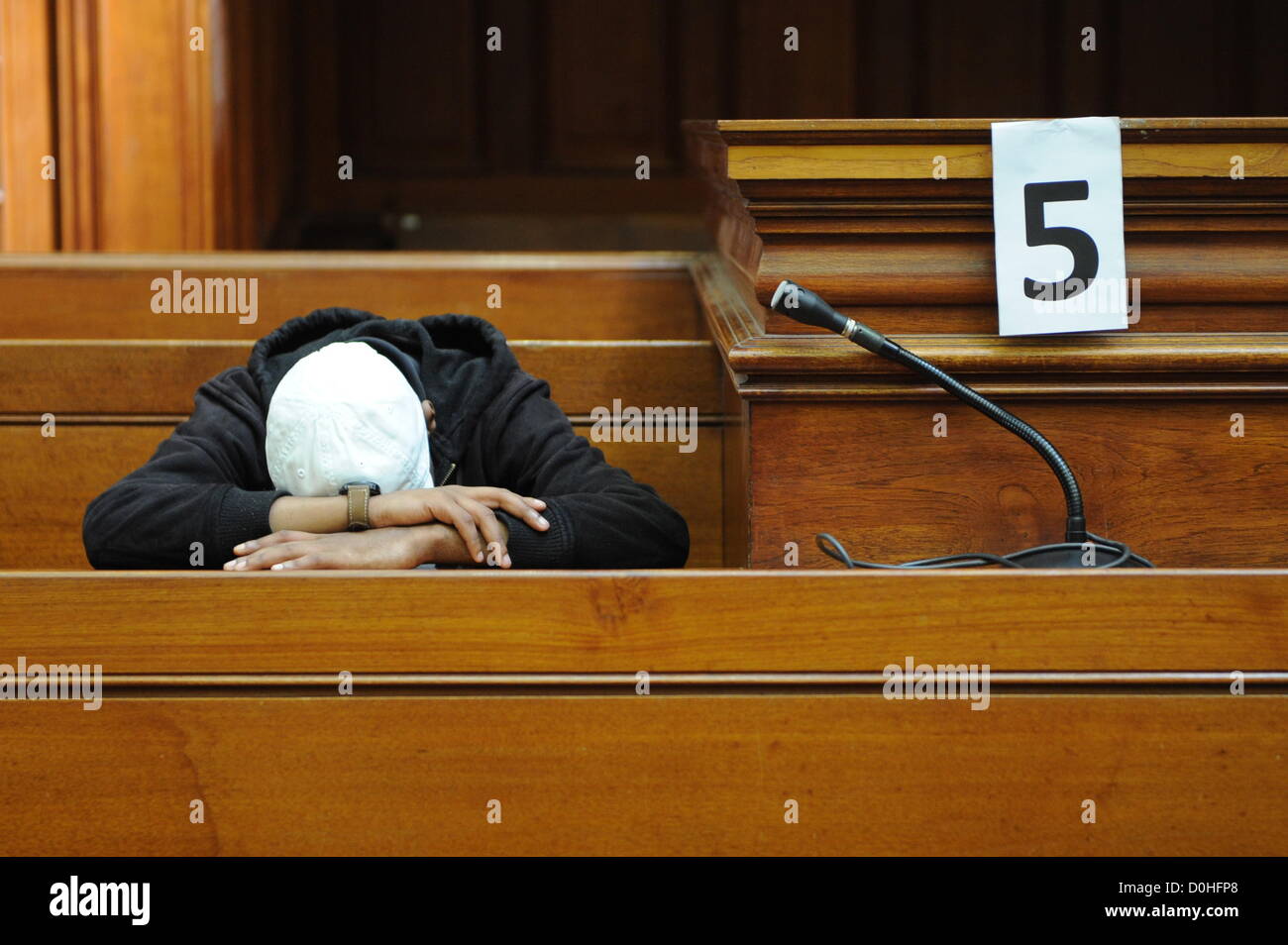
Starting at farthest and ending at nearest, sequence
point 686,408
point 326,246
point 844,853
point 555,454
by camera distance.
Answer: point 326,246, point 686,408, point 555,454, point 844,853

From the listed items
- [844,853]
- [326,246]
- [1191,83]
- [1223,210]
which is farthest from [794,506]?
[1191,83]

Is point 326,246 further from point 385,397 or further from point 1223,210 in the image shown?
point 1223,210

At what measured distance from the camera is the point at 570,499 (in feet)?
4.20

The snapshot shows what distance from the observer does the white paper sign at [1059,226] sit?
1.20m

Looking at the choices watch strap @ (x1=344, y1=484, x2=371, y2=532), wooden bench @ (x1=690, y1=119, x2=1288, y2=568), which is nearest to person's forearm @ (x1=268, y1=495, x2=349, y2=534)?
watch strap @ (x1=344, y1=484, x2=371, y2=532)

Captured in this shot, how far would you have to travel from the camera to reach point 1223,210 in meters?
1.24

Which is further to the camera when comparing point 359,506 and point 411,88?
point 411,88

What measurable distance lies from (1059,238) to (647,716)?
61cm

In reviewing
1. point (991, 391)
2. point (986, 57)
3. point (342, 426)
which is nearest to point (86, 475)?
point (342, 426)

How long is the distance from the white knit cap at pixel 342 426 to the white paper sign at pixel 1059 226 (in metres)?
0.60

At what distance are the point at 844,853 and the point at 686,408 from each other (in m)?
0.79

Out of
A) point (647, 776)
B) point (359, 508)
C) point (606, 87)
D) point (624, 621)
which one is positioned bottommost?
point (647, 776)

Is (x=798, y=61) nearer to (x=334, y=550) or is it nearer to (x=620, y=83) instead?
(x=620, y=83)

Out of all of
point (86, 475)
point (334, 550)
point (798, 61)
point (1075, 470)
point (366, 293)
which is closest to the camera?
point (334, 550)
